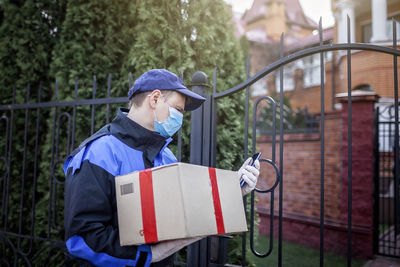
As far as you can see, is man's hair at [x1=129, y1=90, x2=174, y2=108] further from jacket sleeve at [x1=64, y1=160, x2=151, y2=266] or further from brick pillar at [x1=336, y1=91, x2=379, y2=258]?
brick pillar at [x1=336, y1=91, x2=379, y2=258]

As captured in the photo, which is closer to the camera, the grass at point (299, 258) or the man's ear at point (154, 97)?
the man's ear at point (154, 97)

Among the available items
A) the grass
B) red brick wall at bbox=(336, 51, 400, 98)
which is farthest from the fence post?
red brick wall at bbox=(336, 51, 400, 98)

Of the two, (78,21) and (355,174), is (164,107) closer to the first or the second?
(78,21)

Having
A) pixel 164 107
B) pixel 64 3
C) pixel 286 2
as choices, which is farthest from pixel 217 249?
pixel 286 2

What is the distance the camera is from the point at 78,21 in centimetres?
381

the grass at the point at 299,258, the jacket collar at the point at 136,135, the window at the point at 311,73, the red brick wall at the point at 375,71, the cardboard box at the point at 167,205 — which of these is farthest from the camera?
the window at the point at 311,73

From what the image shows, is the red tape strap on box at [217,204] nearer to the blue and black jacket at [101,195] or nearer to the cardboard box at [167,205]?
the cardboard box at [167,205]

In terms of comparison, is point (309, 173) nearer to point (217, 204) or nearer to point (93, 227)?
point (217, 204)

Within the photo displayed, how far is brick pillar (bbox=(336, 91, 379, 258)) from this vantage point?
4629mm

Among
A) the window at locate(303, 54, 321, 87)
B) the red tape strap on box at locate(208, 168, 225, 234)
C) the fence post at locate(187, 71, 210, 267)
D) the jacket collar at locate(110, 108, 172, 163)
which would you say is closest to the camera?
the red tape strap on box at locate(208, 168, 225, 234)

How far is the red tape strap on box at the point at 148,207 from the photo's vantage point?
1.27 metres

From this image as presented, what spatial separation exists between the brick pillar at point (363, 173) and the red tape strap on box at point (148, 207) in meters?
4.37

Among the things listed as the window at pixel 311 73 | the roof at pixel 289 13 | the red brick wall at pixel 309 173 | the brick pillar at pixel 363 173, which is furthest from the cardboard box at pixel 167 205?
the roof at pixel 289 13

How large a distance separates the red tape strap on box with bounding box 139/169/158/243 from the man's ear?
1.38 ft
